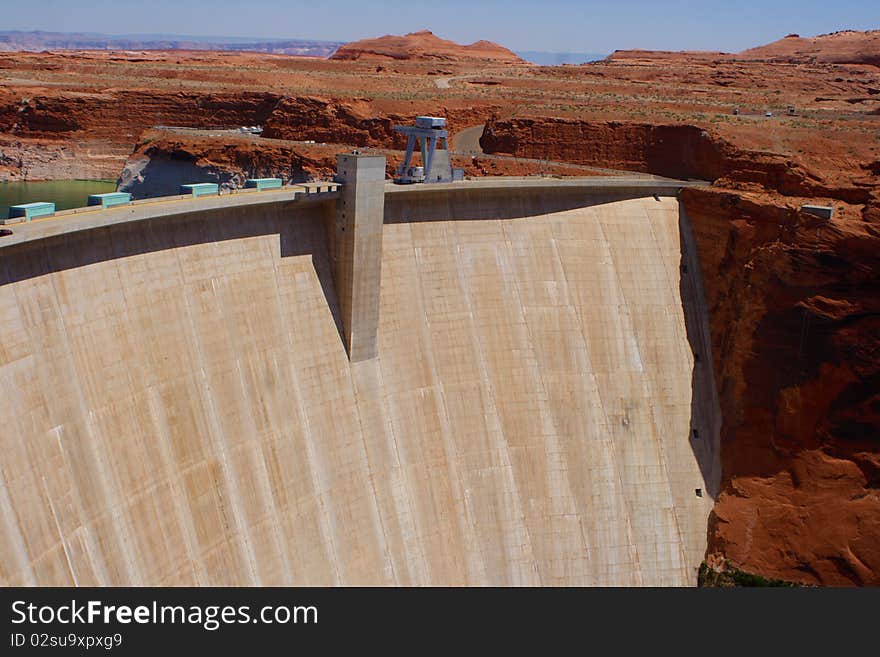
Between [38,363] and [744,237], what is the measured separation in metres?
24.6

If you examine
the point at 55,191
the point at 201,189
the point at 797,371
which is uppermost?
the point at 201,189

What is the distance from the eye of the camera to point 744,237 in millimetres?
34125

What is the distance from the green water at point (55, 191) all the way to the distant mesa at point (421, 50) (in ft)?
218

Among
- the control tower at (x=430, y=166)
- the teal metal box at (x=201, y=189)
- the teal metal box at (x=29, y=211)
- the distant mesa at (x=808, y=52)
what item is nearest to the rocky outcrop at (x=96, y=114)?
the control tower at (x=430, y=166)

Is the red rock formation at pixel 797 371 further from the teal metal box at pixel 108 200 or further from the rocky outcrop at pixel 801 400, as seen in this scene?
the teal metal box at pixel 108 200

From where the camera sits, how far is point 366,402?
98.3ft

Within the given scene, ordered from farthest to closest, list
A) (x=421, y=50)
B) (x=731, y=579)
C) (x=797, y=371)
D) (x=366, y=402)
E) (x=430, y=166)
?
1. (x=421, y=50)
2. (x=430, y=166)
3. (x=797, y=371)
4. (x=731, y=579)
5. (x=366, y=402)

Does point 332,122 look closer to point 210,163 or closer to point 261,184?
point 210,163

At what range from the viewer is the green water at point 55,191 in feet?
209

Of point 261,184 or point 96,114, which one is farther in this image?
point 96,114

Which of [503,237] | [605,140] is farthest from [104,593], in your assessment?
[605,140]

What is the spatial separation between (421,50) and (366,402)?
12306 cm

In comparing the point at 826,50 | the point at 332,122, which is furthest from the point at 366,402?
the point at 826,50

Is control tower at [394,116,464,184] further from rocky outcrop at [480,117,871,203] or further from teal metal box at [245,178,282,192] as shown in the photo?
rocky outcrop at [480,117,871,203]
